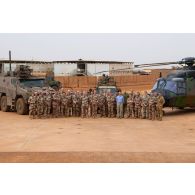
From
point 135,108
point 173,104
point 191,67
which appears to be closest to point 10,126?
point 135,108

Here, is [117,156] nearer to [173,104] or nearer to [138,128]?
[138,128]

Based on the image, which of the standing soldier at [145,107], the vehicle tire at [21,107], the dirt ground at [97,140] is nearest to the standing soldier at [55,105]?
the dirt ground at [97,140]

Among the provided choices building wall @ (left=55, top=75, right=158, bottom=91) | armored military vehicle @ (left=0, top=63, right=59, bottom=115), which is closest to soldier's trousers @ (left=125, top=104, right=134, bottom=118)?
armored military vehicle @ (left=0, top=63, right=59, bottom=115)

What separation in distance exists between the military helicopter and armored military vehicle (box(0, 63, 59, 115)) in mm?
4475

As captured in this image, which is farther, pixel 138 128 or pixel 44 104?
pixel 44 104

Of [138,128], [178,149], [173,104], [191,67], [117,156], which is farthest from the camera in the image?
[191,67]

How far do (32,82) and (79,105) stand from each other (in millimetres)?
3279

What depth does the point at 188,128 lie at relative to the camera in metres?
12.9

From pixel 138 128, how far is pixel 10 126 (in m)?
4.17

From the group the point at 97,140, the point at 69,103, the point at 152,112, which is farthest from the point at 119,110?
the point at 97,140

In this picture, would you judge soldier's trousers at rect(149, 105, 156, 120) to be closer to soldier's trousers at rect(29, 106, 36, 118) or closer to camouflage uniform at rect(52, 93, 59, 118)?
camouflage uniform at rect(52, 93, 59, 118)

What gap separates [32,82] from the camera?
17.7 meters

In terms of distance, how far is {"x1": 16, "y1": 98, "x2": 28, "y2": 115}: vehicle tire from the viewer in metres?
16.7

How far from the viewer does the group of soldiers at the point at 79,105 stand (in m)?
15.0
